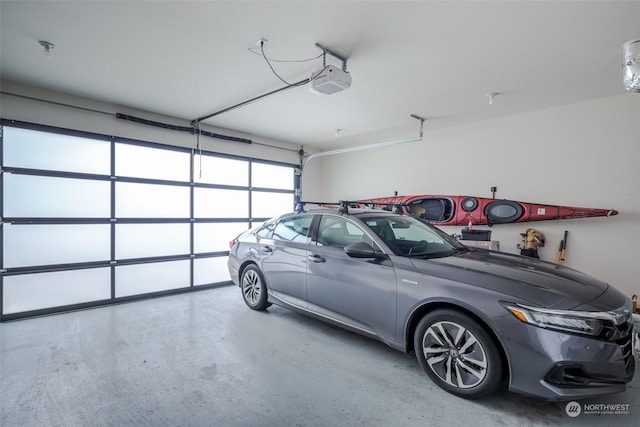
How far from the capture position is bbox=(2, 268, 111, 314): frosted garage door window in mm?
3580

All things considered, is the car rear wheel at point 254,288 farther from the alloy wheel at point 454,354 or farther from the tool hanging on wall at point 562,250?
the tool hanging on wall at point 562,250

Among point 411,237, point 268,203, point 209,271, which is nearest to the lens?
point 411,237

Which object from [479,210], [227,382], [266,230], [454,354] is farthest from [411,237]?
[479,210]

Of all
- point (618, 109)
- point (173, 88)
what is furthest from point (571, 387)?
point (173, 88)

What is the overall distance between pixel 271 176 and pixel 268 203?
0.54 m

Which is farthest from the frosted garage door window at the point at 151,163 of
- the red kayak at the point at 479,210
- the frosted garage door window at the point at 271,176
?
the red kayak at the point at 479,210

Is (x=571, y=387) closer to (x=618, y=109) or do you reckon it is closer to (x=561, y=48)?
(x=561, y=48)

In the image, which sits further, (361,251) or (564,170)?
(564,170)

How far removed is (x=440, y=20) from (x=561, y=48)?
1.20 meters

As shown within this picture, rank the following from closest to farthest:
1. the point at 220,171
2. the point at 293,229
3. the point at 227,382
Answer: the point at 227,382, the point at 293,229, the point at 220,171

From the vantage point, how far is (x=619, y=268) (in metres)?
3.67

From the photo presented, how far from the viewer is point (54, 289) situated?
3820 millimetres

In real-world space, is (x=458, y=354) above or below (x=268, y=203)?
below

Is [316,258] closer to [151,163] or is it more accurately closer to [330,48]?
[330,48]
